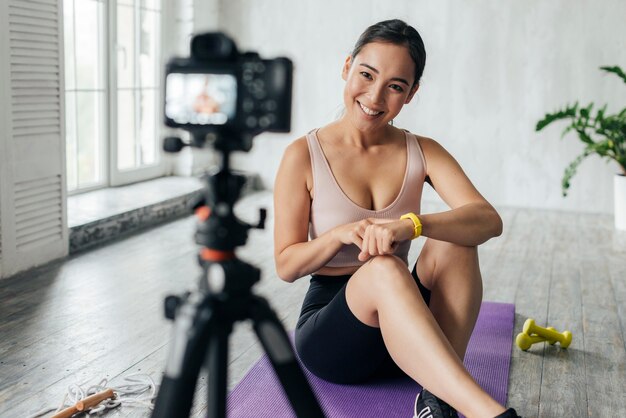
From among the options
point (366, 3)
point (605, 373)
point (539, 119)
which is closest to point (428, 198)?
point (539, 119)

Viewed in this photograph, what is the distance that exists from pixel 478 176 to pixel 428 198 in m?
0.35

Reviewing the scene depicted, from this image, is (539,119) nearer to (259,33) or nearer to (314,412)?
(259,33)

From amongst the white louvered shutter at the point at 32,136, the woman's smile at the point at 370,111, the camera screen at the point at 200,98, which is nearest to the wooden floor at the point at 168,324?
the white louvered shutter at the point at 32,136

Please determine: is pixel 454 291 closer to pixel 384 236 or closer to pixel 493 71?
pixel 384 236

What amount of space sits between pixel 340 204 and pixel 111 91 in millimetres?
2650

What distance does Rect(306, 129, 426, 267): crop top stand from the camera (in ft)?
5.65

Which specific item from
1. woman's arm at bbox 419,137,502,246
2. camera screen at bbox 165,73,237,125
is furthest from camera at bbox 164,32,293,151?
woman's arm at bbox 419,137,502,246

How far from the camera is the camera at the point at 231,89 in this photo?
90 centimetres

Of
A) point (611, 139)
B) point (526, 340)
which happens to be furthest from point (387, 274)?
point (611, 139)

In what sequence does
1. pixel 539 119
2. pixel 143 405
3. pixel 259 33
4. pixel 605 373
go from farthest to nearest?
1. pixel 259 33
2. pixel 539 119
3. pixel 605 373
4. pixel 143 405

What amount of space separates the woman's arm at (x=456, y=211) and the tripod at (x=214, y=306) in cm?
68

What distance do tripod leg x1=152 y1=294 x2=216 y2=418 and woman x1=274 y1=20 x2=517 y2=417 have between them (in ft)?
1.99

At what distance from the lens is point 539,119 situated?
4.66 m

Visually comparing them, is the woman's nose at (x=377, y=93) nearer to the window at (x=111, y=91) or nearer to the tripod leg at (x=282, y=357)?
the tripod leg at (x=282, y=357)
